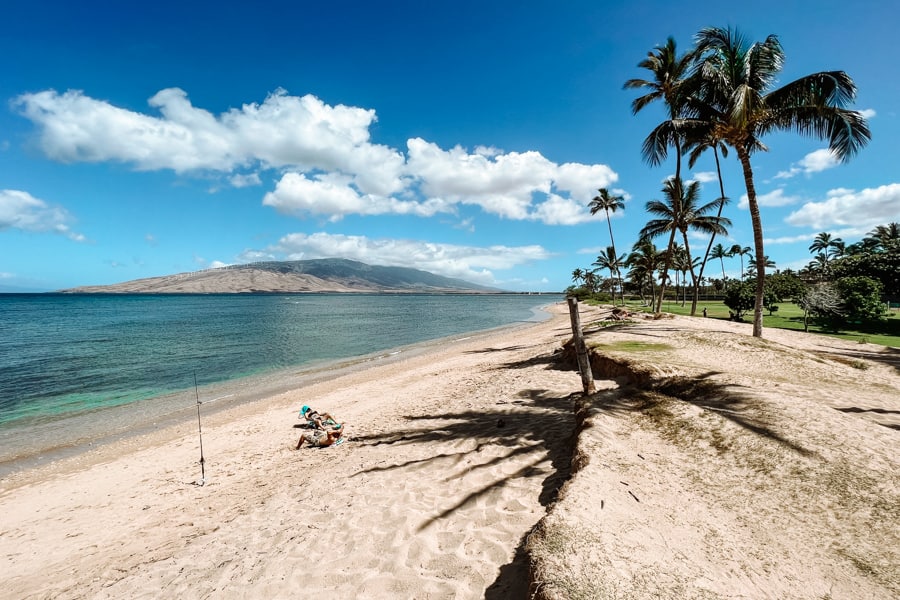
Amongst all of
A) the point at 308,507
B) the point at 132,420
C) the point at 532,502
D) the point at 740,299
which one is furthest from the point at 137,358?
the point at 740,299

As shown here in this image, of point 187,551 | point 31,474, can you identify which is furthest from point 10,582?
point 31,474

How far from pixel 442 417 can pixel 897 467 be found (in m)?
8.17

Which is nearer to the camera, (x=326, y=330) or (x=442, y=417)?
(x=442, y=417)

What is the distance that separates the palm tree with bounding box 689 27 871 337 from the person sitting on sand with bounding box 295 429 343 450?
15444mm

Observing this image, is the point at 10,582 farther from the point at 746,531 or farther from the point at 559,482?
the point at 746,531

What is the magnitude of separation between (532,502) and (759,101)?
52.9ft

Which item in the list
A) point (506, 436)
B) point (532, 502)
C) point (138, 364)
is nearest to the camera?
point (532, 502)

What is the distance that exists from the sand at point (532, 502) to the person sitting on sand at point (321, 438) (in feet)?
1.28

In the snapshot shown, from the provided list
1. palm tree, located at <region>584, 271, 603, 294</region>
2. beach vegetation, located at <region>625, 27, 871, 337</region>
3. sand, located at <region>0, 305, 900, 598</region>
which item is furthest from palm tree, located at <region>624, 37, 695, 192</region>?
palm tree, located at <region>584, 271, 603, 294</region>

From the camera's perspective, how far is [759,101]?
1342 cm

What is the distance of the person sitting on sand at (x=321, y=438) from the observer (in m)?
9.82

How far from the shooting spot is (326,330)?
43.9m

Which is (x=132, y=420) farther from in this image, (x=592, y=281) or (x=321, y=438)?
(x=592, y=281)

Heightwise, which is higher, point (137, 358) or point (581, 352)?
point (581, 352)
